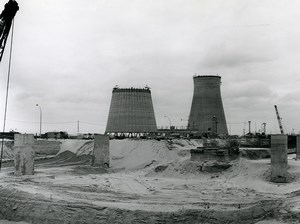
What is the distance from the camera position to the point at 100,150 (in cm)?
3422

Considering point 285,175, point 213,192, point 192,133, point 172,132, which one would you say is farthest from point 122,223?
point 172,132

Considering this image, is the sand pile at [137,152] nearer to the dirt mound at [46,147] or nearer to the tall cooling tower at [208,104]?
the dirt mound at [46,147]

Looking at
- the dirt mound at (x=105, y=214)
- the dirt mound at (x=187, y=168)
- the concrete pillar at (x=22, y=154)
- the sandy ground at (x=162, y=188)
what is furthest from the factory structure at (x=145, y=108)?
the dirt mound at (x=105, y=214)

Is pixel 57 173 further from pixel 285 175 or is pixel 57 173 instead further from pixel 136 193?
pixel 285 175

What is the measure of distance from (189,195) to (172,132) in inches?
1300

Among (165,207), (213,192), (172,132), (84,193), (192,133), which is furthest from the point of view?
(172,132)

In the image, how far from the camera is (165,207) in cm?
1753

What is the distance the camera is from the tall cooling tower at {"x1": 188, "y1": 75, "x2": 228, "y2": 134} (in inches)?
1710

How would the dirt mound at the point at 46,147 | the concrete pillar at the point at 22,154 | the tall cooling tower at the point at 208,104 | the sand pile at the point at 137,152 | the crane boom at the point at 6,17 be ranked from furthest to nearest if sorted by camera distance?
1. the dirt mound at the point at 46,147
2. the tall cooling tower at the point at 208,104
3. the sand pile at the point at 137,152
4. the concrete pillar at the point at 22,154
5. the crane boom at the point at 6,17

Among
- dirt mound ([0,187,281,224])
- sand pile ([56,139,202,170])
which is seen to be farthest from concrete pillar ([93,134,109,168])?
dirt mound ([0,187,281,224])

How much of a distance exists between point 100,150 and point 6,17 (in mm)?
14221

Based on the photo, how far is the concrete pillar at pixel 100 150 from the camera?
34.1m

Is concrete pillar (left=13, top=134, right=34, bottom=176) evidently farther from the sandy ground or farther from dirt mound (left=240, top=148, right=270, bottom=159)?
dirt mound (left=240, top=148, right=270, bottom=159)

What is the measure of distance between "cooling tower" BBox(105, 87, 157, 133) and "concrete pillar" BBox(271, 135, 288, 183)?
15.3 m
